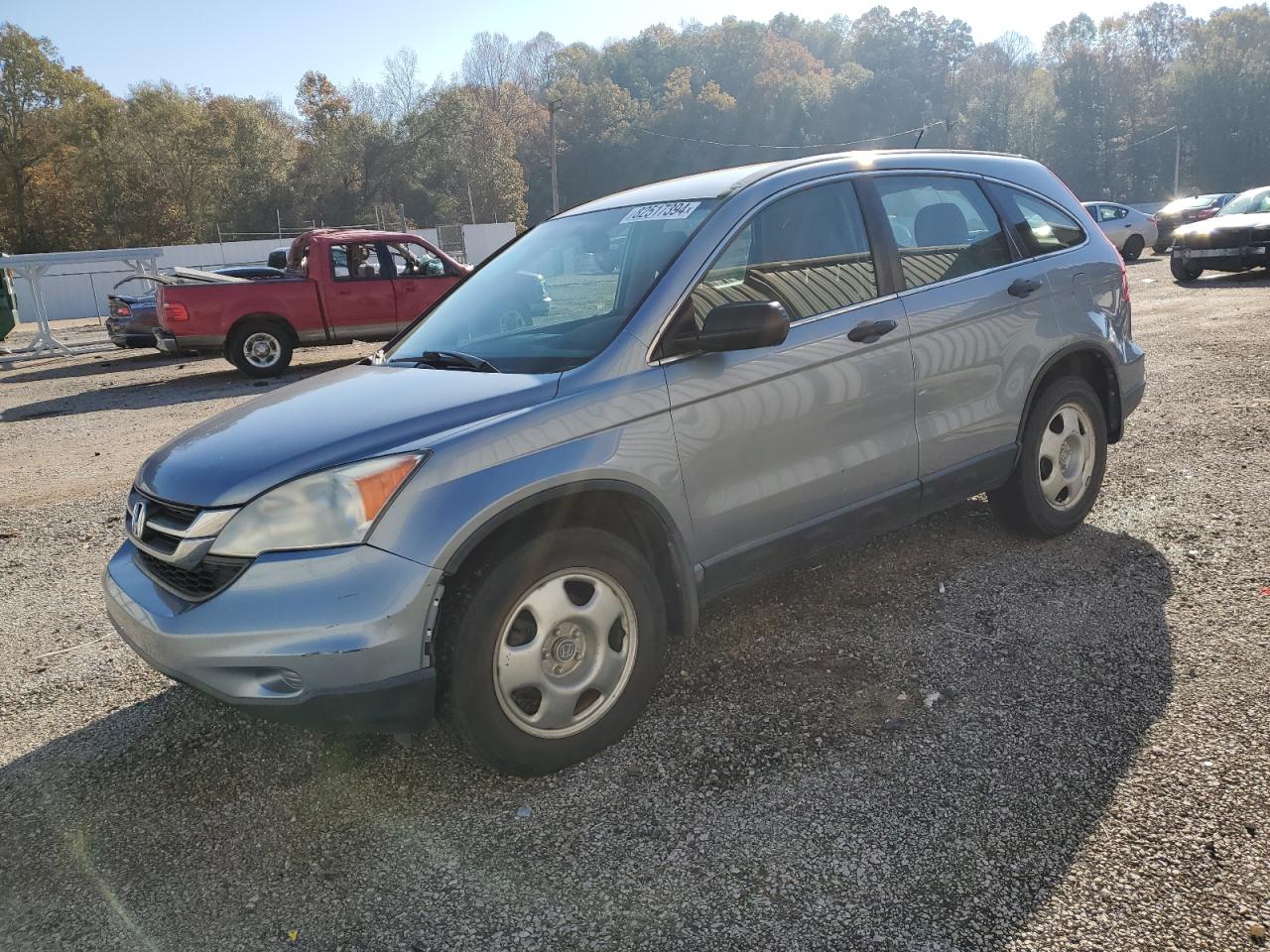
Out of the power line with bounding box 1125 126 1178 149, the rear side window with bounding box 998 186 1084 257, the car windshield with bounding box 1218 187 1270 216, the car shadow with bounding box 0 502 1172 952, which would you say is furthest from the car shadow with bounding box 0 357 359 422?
the power line with bounding box 1125 126 1178 149

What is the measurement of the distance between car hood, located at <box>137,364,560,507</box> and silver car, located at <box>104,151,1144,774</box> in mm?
13

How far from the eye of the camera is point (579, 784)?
2.85 meters

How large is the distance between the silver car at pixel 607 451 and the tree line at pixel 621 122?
→ 46.5 metres

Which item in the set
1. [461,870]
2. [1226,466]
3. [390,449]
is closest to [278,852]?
[461,870]

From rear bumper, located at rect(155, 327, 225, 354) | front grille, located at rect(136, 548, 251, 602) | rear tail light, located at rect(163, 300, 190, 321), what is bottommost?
front grille, located at rect(136, 548, 251, 602)

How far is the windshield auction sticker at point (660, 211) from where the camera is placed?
3.46m

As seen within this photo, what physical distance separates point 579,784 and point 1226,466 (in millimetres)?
4810

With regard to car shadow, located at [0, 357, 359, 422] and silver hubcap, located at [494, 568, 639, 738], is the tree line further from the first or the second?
silver hubcap, located at [494, 568, 639, 738]

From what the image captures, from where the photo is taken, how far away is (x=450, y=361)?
10.9 ft

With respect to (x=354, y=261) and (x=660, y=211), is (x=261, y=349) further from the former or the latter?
(x=660, y=211)

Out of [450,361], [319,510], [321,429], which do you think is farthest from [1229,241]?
[319,510]

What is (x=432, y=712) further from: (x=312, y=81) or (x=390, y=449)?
(x=312, y=81)

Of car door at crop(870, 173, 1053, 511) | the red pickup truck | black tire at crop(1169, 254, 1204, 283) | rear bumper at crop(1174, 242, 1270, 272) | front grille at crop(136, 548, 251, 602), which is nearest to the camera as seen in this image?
front grille at crop(136, 548, 251, 602)

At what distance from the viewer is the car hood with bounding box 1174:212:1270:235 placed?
15.7 m
